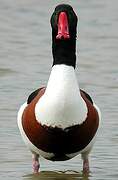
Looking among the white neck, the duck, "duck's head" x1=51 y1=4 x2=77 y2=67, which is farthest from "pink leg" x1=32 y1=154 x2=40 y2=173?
"duck's head" x1=51 y1=4 x2=77 y2=67

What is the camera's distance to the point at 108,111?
44.7 ft

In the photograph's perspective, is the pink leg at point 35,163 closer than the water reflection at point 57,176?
Yes

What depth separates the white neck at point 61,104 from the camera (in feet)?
33.6

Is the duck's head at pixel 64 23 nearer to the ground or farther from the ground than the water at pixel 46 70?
farther from the ground

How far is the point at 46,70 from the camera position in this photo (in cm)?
1577

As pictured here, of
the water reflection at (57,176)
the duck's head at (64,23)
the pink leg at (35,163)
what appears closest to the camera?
the duck's head at (64,23)

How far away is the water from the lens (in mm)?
11617

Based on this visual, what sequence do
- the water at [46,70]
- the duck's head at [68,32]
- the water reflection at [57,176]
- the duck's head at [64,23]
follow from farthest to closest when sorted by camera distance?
the water at [46,70] → the water reflection at [57,176] → the duck's head at [68,32] → the duck's head at [64,23]

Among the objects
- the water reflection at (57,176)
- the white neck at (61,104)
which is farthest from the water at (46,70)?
the white neck at (61,104)

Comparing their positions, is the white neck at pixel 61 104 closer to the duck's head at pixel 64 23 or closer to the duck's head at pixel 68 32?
the duck's head at pixel 68 32

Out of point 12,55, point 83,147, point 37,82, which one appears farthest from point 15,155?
point 12,55

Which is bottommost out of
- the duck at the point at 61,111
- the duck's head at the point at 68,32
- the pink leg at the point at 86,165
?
the pink leg at the point at 86,165

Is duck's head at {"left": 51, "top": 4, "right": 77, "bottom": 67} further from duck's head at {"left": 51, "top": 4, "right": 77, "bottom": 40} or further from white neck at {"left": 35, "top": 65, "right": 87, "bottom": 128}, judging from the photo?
white neck at {"left": 35, "top": 65, "right": 87, "bottom": 128}

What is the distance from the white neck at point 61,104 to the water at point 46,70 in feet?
3.53
